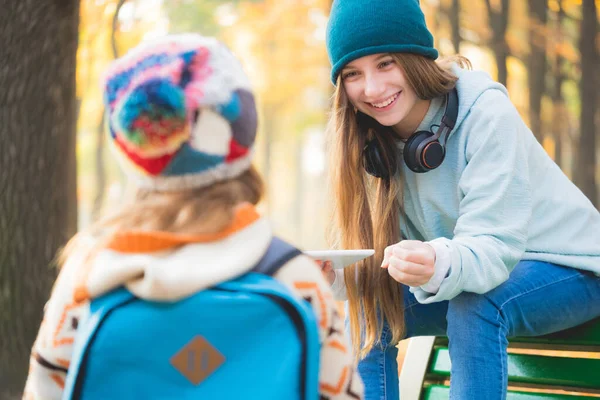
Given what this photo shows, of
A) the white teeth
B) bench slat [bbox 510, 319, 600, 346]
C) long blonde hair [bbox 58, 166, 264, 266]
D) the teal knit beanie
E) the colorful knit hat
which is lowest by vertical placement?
bench slat [bbox 510, 319, 600, 346]

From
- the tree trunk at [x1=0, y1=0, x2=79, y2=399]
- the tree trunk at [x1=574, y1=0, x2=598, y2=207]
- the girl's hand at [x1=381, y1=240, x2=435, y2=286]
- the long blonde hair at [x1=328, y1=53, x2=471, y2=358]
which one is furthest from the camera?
the tree trunk at [x1=574, y1=0, x2=598, y2=207]

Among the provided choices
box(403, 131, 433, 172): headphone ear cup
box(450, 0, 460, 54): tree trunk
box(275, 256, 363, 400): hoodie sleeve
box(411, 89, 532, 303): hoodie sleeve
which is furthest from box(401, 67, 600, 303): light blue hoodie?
box(450, 0, 460, 54): tree trunk

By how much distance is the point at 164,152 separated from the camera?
160 cm

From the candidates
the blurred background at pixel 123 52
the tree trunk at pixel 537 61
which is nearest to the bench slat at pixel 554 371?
the blurred background at pixel 123 52

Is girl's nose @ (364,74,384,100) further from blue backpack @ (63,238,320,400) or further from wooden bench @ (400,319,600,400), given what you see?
blue backpack @ (63,238,320,400)

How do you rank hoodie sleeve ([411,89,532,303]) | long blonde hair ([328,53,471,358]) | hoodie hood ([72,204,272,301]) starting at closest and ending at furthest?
hoodie hood ([72,204,272,301]) < hoodie sleeve ([411,89,532,303]) < long blonde hair ([328,53,471,358])

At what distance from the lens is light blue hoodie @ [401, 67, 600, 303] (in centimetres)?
239

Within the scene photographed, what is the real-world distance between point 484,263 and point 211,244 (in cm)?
104

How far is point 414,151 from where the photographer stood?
2.69 m

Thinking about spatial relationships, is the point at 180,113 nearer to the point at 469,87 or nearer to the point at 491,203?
the point at 491,203

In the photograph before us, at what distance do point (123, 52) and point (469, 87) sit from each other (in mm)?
9994

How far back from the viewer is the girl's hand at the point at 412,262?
225 centimetres

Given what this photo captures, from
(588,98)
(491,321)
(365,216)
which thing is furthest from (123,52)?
(491,321)

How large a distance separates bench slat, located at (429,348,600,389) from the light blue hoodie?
394mm
